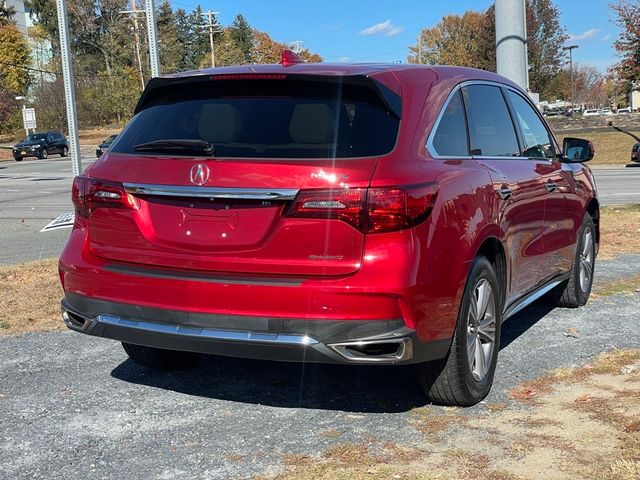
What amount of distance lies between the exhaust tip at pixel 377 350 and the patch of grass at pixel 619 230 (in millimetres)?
5968

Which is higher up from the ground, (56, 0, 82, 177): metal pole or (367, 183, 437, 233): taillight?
(56, 0, 82, 177): metal pole

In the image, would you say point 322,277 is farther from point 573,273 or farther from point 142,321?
point 573,273

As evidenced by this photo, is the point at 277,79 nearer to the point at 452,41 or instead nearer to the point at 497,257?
the point at 497,257

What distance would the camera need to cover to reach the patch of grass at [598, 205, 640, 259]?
9.20 meters

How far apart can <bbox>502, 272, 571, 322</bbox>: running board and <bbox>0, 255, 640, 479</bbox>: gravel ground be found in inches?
13.2

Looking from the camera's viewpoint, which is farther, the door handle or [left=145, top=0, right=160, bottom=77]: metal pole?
[left=145, top=0, right=160, bottom=77]: metal pole

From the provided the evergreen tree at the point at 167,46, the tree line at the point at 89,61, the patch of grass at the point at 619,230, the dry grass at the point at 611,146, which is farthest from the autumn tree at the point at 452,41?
the patch of grass at the point at 619,230

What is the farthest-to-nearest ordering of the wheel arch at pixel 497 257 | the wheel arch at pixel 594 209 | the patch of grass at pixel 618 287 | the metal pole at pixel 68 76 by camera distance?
the metal pole at pixel 68 76
the patch of grass at pixel 618 287
the wheel arch at pixel 594 209
the wheel arch at pixel 497 257

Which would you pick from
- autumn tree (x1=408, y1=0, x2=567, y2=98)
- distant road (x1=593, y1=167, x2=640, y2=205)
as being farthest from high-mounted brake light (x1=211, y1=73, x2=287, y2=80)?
autumn tree (x1=408, y1=0, x2=567, y2=98)

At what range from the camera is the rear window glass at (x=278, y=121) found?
3.64m

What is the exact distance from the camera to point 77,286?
4.05 meters

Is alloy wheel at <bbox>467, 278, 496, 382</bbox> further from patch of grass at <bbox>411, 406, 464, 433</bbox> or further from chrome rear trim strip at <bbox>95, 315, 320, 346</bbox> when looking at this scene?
chrome rear trim strip at <bbox>95, 315, 320, 346</bbox>

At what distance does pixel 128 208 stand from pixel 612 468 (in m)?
2.52

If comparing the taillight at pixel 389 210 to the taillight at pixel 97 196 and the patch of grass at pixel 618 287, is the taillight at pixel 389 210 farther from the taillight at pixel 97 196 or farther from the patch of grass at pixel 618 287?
the patch of grass at pixel 618 287
